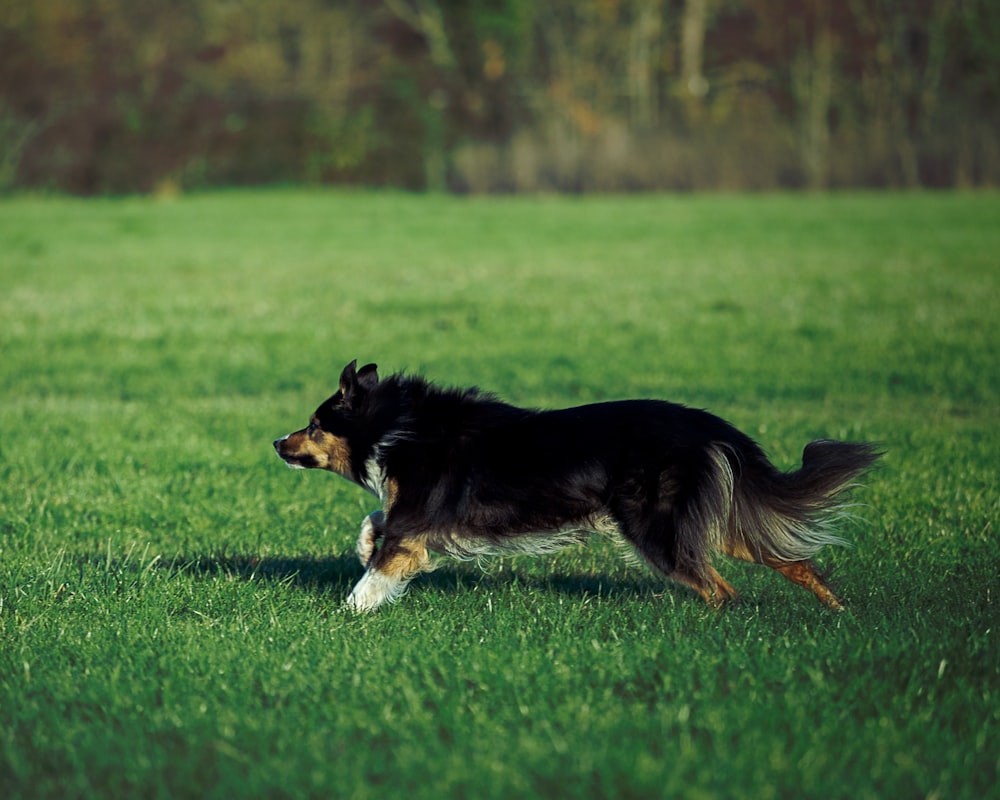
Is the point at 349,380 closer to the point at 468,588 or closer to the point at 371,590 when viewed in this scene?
the point at 371,590

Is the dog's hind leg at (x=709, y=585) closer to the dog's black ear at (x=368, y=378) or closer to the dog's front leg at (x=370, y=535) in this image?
the dog's front leg at (x=370, y=535)

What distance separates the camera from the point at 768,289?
671 inches

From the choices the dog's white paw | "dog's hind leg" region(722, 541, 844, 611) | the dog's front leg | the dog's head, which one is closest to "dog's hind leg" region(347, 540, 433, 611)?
the dog's white paw

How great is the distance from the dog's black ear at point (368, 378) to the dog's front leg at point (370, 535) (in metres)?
0.53

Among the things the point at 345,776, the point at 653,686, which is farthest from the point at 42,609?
the point at 653,686

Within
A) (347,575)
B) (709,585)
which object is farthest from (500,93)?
(709,585)

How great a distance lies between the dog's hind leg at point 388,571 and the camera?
5117mm

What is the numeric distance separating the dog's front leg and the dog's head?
0.75ft

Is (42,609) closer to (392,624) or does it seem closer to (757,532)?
(392,624)

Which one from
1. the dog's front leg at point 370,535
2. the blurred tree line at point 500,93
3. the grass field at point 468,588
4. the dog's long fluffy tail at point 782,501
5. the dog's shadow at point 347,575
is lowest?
the dog's shadow at point 347,575

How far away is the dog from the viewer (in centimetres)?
488

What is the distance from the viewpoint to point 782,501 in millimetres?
5031

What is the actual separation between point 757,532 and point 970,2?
1829 inches


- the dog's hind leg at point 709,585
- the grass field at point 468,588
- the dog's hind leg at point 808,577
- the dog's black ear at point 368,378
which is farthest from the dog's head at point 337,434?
the dog's hind leg at point 808,577
